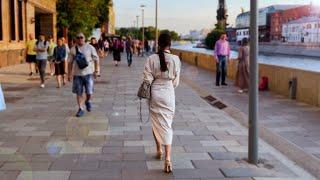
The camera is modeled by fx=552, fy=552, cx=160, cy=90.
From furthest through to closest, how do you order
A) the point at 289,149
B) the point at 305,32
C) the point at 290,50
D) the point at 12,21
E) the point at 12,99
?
the point at 305,32 → the point at 290,50 → the point at 12,21 → the point at 12,99 → the point at 289,149

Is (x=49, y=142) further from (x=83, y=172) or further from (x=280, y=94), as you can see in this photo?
(x=280, y=94)

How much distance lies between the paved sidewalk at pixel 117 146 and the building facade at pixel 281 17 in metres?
38.9

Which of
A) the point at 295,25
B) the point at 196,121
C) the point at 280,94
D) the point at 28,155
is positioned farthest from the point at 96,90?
the point at 295,25

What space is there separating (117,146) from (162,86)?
1.62 metres

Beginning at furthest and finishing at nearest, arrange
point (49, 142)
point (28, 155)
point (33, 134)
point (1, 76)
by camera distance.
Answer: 1. point (1, 76)
2. point (33, 134)
3. point (49, 142)
4. point (28, 155)

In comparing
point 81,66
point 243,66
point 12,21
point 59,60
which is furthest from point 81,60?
point 12,21

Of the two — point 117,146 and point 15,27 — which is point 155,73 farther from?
point 15,27

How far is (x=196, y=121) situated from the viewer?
10078mm

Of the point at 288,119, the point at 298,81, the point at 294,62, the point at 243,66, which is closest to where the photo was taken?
the point at 288,119

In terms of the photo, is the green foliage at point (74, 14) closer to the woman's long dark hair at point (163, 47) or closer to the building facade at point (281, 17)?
the building facade at point (281, 17)

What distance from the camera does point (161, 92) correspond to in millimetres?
6457

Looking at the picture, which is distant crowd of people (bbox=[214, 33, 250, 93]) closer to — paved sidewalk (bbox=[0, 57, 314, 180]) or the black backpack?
paved sidewalk (bbox=[0, 57, 314, 180])

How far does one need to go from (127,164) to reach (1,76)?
598 inches

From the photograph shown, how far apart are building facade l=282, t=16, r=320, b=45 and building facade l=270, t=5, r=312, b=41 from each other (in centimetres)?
257
